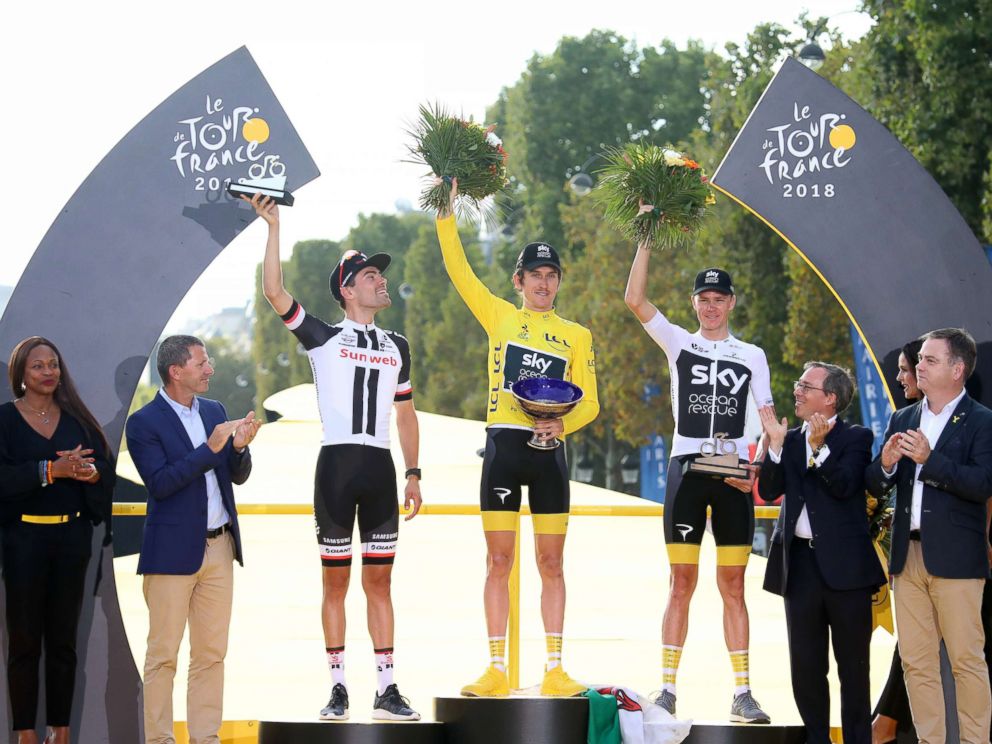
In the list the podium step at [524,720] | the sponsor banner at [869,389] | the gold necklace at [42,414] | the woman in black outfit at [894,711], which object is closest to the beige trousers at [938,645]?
the woman in black outfit at [894,711]

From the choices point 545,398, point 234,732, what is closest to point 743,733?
point 545,398

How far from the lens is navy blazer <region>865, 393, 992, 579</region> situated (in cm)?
636

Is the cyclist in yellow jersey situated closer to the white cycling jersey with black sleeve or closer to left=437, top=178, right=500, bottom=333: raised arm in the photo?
left=437, top=178, right=500, bottom=333: raised arm

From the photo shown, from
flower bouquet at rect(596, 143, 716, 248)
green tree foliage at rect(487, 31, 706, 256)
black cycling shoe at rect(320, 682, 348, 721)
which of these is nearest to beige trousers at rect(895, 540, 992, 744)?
flower bouquet at rect(596, 143, 716, 248)

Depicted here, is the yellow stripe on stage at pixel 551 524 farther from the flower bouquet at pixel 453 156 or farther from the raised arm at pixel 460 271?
the flower bouquet at pixel 453 156

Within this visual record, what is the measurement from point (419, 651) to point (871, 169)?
17.9 feet

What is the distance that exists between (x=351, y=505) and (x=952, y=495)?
2940 mm

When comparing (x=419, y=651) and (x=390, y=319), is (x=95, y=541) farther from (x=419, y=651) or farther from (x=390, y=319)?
(x=390, y=319)

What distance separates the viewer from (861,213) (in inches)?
296

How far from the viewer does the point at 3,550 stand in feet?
21.8

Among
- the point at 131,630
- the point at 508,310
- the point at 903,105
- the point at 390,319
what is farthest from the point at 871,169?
the point at 390,319

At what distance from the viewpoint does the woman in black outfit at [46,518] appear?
6.58 metres

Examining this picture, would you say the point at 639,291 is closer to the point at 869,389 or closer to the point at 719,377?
the point at 719,377

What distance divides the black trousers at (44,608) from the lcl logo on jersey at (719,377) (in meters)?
3.20
